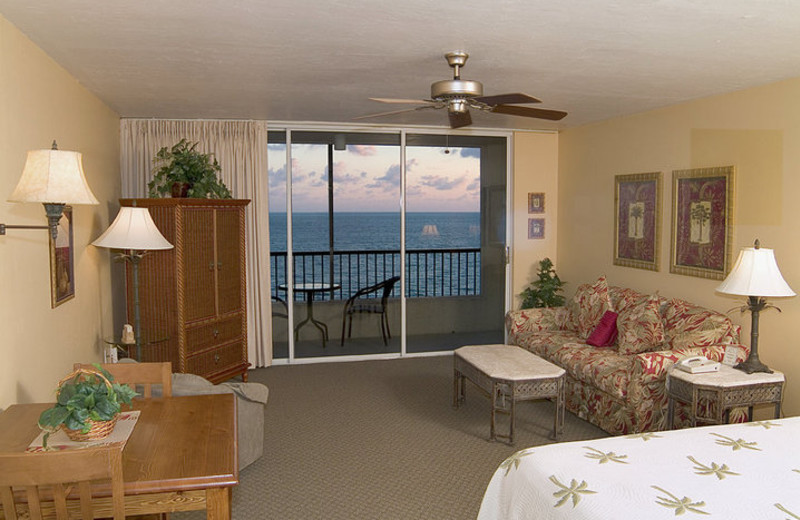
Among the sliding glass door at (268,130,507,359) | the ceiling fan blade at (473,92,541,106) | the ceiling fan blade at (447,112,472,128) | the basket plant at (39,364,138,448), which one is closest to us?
the basket plant at (39,364,138,448)

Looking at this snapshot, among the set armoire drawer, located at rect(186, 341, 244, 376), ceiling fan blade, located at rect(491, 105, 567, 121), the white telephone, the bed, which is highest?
ceiling fan blade, located at rect(491, 105, 567, 121)

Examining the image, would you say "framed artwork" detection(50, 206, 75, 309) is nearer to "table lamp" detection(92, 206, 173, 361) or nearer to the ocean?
"table lamp" detection(92, 206, 173, 361)

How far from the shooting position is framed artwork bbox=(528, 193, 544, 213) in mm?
7036

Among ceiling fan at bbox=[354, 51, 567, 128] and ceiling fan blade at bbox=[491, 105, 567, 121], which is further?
ceiling fan blade at bbox=[491, 105, 567, 121]

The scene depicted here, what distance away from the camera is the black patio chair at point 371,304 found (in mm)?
6727

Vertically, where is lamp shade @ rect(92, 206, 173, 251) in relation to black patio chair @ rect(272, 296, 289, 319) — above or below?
above

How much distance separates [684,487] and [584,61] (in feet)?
8.16

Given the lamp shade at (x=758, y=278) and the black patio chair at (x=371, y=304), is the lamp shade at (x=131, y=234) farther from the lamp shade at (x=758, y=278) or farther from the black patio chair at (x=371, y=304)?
the lamp shade at (x=758, y=278)

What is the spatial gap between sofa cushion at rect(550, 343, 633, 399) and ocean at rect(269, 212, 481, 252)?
2090 millimetres

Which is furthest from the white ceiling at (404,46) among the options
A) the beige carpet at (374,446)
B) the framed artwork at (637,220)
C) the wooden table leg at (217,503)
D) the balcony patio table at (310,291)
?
the beige carpet at (374,446)

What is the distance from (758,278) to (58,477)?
3913 millimetres

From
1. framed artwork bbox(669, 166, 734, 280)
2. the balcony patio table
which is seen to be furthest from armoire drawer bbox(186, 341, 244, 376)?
framed artwork bbox(669, 166, 734, 280)

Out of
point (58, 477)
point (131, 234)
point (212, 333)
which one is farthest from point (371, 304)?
point (58, 477)

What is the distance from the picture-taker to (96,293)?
4.76m
